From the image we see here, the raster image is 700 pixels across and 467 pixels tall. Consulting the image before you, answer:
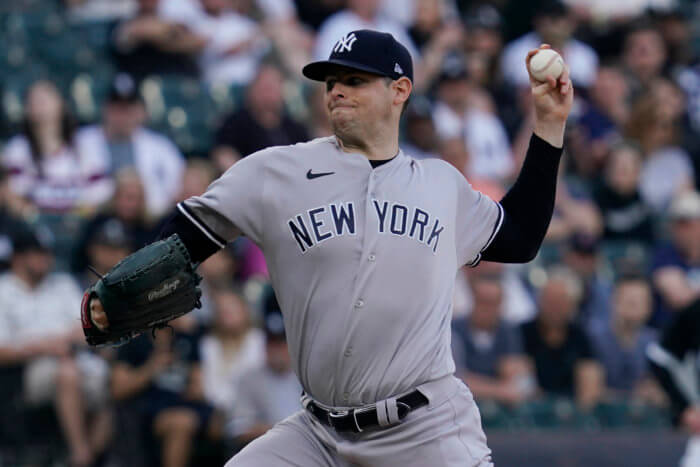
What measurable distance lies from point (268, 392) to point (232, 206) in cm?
331

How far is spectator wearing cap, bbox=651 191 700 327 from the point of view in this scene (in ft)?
28.3

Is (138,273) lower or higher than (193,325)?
higher

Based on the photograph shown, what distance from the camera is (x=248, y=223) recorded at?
386cm

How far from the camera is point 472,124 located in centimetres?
1027

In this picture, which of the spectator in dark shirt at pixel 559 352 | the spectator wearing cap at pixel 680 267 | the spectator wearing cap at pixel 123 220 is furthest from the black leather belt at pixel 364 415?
the spectator wearing cap at pixel 680 267

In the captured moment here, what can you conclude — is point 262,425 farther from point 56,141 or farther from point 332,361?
point 332,361

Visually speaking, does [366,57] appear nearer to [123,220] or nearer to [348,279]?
[348,279]

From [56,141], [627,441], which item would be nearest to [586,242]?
[627,441]

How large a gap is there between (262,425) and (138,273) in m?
3.35

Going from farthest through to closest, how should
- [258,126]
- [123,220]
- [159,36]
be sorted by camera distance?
[159,36], [258,126], [123,220]

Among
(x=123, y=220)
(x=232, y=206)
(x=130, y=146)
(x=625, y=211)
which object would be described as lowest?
(x=625, y=211)

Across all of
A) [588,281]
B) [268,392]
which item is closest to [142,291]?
[268,392]

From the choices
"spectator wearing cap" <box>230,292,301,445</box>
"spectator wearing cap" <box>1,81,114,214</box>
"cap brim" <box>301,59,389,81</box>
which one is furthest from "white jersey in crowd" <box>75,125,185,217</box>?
"cap brim" <box>301,59,389,81</box>

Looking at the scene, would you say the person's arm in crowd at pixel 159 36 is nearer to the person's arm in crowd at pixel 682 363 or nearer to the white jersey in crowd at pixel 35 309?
the white jersey in crowd at pixel 35 309
